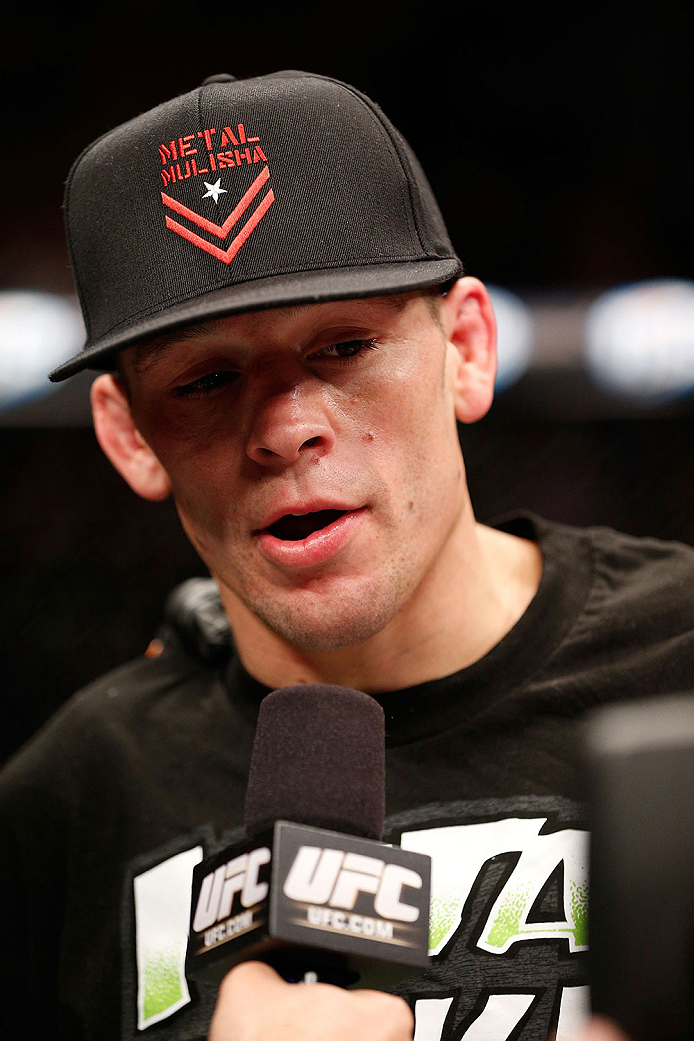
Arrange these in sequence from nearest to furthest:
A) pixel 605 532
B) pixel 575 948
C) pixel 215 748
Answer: pixel 575 948 → pixel 215 748 → pixel 605 532

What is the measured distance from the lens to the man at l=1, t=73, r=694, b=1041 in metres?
1.00

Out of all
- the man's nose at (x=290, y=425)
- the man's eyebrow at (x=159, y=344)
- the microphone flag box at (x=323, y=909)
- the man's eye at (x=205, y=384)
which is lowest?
the microphone flag box at (x=323, y=909)

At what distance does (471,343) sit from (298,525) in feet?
1.13

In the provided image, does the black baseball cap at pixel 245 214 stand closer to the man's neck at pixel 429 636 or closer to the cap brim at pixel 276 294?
the cap brim at pixel 276 294

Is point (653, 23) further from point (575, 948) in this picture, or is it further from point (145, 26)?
point (575, 948)

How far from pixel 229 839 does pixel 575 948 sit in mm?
418

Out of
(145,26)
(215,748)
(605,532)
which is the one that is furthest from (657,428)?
(215,748)

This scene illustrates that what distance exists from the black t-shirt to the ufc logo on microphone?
1.22 ft

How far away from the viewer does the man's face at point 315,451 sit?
1016 mm

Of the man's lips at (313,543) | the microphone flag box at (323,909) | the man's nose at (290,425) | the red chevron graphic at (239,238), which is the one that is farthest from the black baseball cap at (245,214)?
the microphone flag box at (323,909)

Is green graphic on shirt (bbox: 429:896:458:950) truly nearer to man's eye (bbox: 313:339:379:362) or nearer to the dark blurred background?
man's eye (bbox: 313:339:379:362)

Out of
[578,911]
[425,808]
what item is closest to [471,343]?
[425,808]

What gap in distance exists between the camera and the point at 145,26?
104 inches

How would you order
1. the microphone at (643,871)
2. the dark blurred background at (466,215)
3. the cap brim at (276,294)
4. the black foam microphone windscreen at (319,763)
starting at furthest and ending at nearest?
1. the dark blurred background at (466,215)
2. the cap brim at (276,294)
3. the black foam microphone windscreen at (319,763)
4. the microphone at (643,871)
